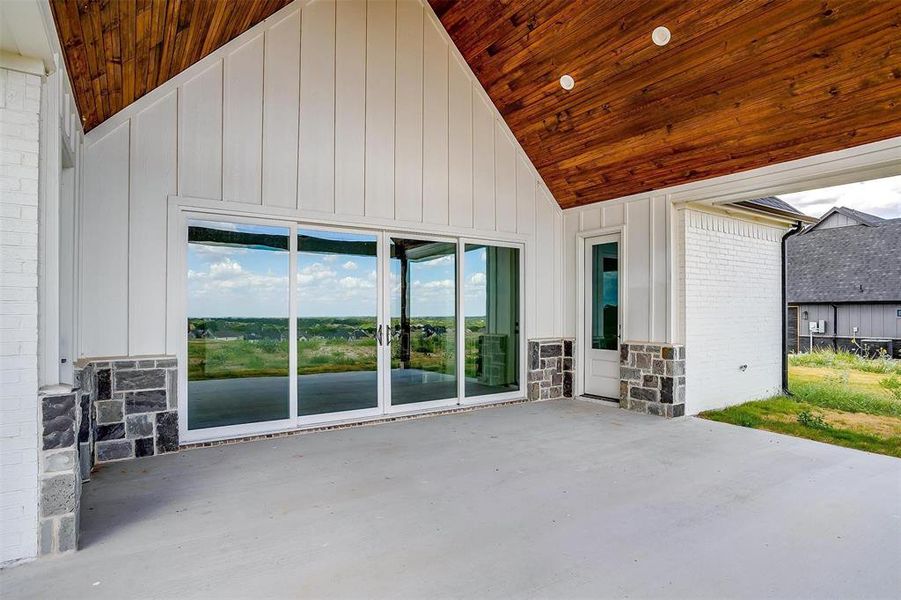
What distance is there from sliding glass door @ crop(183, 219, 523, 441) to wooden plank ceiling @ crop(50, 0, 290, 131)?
1.20m

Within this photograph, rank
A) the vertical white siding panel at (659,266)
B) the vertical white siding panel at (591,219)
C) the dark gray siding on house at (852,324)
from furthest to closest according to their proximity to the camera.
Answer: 1. the dark gray siding on house at (852,324)
2. the vertical white siding panel at (591,219)
3. the vertical white siding panel at (659,266)

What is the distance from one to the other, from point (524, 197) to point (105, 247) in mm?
4845

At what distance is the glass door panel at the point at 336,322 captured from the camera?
4996 mm

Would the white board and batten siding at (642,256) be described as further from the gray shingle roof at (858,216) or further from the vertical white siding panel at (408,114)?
the gray shingle roof at (858,216)

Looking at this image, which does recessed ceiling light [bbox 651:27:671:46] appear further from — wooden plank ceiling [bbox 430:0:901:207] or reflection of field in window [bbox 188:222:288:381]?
reflection of field in window [bbox 188:222:288:381]

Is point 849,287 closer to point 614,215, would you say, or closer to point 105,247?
point 614,215

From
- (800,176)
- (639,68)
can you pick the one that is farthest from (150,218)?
(800,176)

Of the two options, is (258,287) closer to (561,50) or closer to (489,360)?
(489,360)

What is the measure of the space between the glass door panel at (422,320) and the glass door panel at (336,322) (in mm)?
269

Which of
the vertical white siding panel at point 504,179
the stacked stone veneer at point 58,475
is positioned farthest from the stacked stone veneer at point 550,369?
the stacked stone veneer at point 58,475

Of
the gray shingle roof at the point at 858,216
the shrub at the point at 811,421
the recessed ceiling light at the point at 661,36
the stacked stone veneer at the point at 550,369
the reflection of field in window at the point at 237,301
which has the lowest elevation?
the shrub at the point at 811,421

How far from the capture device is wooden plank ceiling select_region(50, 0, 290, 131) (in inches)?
109

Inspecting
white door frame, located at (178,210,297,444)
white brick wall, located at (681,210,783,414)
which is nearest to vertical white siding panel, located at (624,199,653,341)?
white brick wall, located at (681,210,783,414)

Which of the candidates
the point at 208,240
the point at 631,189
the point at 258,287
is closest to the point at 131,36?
the point at 208,240
